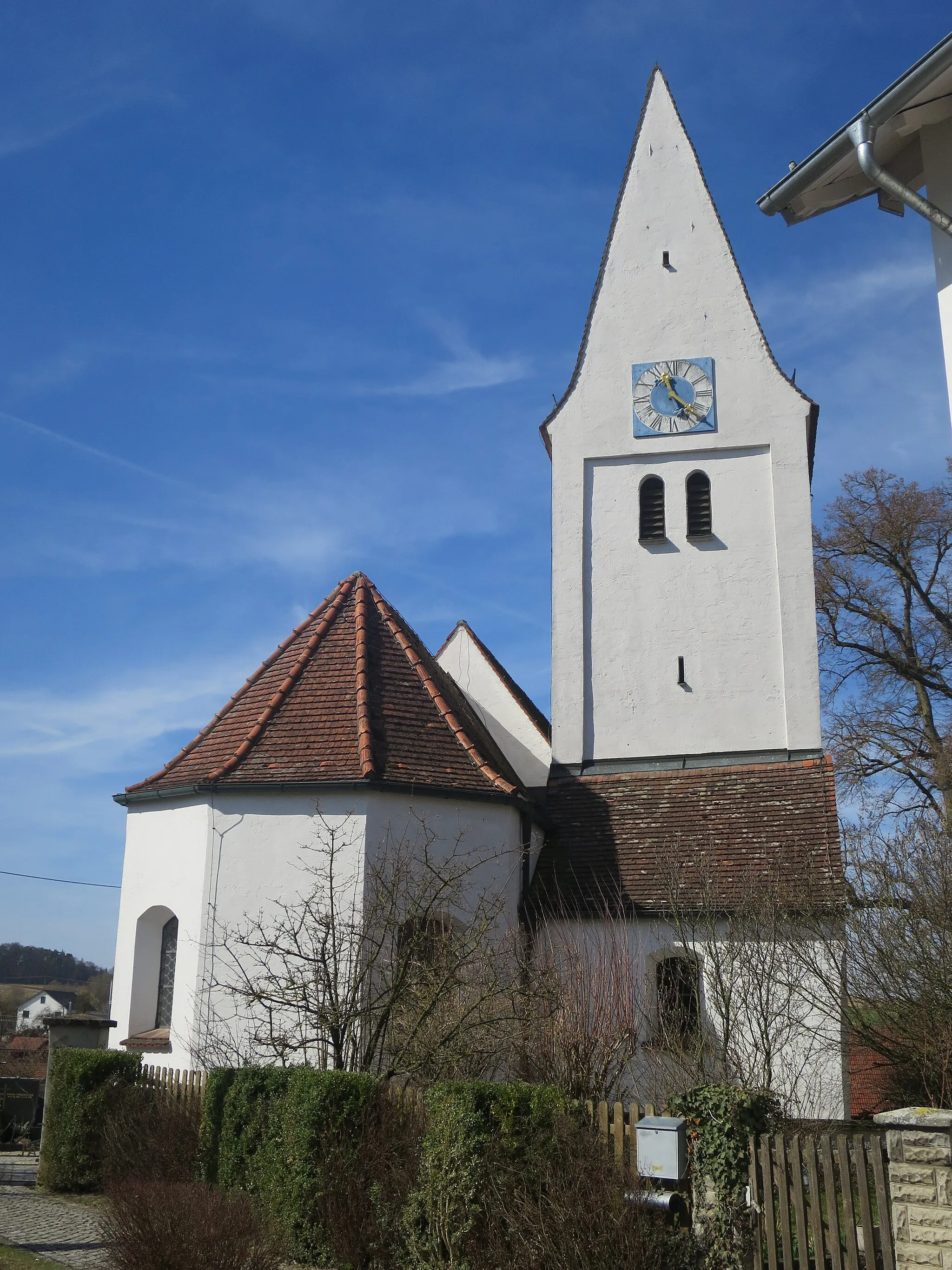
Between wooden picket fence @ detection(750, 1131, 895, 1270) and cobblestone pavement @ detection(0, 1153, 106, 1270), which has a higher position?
wooden picket fence @ detection(750, 1131, 895, 1270)

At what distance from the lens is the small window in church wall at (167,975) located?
16422 mm

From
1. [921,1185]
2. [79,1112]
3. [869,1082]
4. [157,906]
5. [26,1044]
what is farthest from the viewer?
[26,1044]

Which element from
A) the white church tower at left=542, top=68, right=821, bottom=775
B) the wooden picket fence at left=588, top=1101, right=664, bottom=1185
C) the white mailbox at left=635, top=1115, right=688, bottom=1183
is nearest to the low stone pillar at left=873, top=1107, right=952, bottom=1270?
the white mailbox at left=635, top=1115, right=688, bottom=1183

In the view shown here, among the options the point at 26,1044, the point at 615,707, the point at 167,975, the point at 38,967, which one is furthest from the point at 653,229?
the point at 38,967

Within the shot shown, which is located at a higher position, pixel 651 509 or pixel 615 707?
pixel 651 509

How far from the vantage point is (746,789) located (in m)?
18.8

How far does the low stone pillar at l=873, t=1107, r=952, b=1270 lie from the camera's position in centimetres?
757

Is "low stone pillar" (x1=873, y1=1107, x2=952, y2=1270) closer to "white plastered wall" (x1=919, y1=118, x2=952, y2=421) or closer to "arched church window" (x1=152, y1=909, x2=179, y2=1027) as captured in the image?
"white plastered wall" (x1=919, y1=118, x2=952, y2=421)

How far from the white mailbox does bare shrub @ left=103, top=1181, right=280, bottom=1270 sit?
9.27 ft

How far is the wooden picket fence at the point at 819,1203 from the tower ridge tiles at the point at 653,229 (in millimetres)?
15754

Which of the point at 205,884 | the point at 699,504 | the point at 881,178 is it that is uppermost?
the point at 699,504

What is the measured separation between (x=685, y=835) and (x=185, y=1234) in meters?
11.5

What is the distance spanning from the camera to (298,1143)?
1055cm

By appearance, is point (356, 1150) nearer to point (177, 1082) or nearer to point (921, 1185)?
point (177, 1082)
